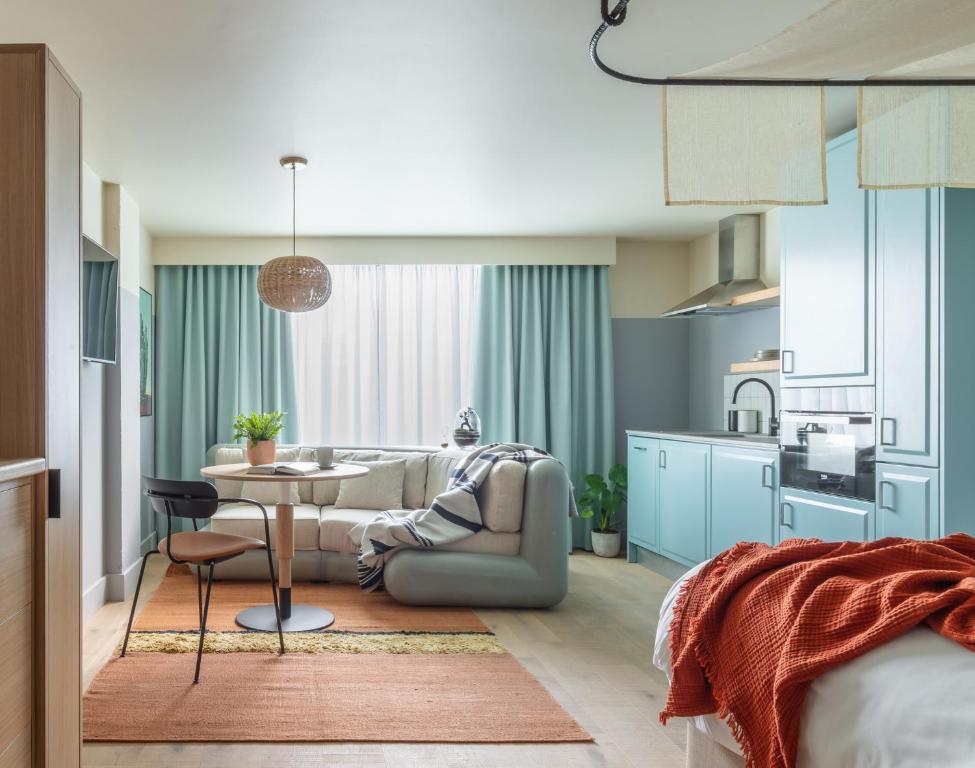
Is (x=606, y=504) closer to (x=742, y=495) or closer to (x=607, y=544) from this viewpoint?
(x=607, y=544)

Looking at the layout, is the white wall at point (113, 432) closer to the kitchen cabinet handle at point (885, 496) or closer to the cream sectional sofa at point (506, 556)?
the cream sectional sofa at point (506, 556)

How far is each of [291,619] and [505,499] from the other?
1296 mm

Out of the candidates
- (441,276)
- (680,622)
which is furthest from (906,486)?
(441,276)

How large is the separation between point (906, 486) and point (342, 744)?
232 cm

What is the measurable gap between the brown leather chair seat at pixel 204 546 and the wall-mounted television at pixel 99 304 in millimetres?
1152

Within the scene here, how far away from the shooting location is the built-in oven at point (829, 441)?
10.9 ft

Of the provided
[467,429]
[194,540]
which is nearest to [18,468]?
[194,540]

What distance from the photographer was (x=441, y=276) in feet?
20.9

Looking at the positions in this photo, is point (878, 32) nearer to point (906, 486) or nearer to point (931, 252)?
point (931, 252)

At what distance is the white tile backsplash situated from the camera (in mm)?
5266

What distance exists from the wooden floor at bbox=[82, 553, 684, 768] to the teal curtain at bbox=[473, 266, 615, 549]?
5.16ft

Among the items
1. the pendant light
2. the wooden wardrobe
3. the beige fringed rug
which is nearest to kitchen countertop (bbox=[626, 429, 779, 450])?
the beige fringed rug

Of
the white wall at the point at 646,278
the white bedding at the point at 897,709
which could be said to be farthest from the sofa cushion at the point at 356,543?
the white bedding at the point at 897,709

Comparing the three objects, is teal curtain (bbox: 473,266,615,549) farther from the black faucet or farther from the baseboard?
the baseboard
